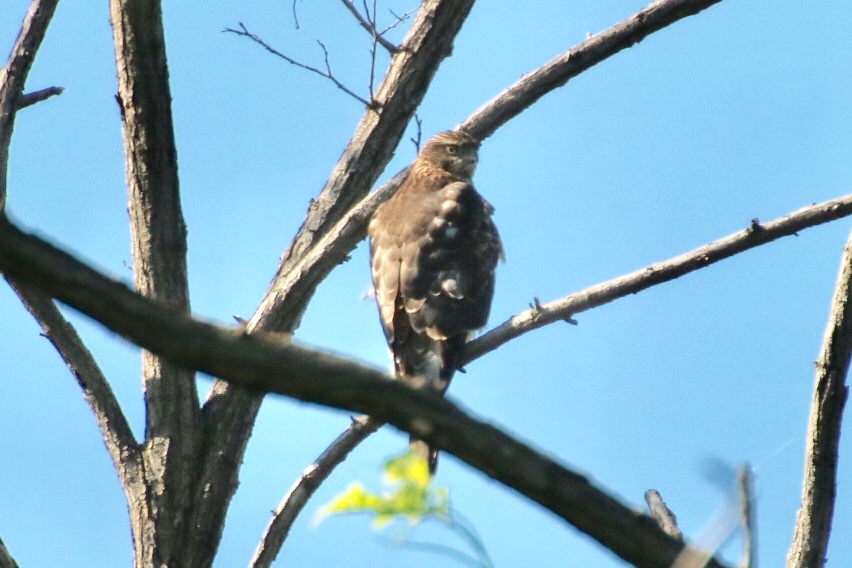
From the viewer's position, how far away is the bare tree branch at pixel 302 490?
20.5ft

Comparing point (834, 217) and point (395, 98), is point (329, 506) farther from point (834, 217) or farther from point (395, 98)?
point (395, 98)

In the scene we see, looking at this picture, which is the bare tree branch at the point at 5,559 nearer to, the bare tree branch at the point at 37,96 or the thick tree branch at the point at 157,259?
the thick tree branch at the point at 157,259

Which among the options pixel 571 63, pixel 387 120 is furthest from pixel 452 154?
pixel 387 120

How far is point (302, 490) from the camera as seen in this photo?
6367mm

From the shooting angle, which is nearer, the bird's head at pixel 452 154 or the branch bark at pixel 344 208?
the branch bark at pixel 344 208

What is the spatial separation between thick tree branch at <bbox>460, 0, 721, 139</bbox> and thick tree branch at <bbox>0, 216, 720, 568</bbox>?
510 centimetres

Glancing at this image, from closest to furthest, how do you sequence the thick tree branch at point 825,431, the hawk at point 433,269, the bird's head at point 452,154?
the thick tree branch at point 825,431 < the hawk at point 433,269 < the bird's head at point 452,154

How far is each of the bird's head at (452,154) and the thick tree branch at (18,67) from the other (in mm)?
2855

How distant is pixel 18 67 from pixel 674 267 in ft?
11.1

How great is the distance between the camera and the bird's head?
8500mm

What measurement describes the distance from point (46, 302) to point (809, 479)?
348 cm

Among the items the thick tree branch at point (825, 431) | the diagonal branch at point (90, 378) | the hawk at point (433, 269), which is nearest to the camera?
the thick tree branch at point (825, 431)

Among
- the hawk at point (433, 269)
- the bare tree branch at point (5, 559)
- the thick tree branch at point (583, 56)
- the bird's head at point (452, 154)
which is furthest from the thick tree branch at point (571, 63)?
the bare tree branch at point (5, 559)

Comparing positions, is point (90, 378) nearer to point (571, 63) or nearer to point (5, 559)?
point (5, 559)
